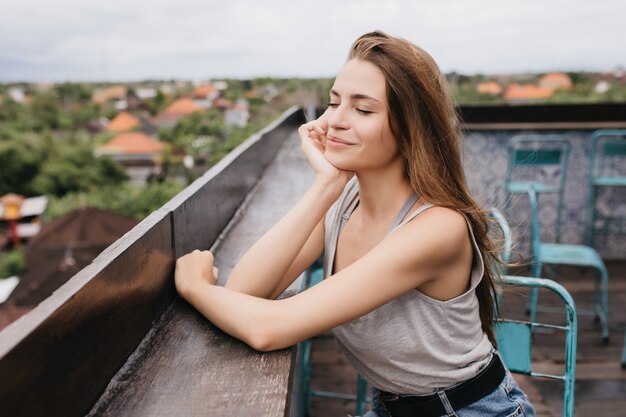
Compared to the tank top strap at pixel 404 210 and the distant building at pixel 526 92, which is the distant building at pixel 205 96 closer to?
the distant building at pixel 526 92

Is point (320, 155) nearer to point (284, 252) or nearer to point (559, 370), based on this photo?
point (284, 252)

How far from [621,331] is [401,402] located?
8.32 ft

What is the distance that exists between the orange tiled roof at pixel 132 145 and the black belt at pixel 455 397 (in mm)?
49278

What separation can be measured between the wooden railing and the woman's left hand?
0.02m

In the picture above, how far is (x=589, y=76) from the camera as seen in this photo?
802 inches

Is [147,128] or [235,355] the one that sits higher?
[235,355]

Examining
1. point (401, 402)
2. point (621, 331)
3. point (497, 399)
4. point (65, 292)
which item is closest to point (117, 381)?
point (65, 292)

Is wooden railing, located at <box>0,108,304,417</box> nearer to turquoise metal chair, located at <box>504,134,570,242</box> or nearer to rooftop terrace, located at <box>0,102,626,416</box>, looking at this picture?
rooftop terrace, located at <box>0,102,626,416</box>

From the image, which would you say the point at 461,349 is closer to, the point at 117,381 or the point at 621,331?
the point at 117,381

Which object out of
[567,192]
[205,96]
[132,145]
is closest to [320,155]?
[567,192]

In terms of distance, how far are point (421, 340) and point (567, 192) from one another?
12.9ft

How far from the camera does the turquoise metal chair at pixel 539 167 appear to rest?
3721 mm

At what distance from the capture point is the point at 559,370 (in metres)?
2.73

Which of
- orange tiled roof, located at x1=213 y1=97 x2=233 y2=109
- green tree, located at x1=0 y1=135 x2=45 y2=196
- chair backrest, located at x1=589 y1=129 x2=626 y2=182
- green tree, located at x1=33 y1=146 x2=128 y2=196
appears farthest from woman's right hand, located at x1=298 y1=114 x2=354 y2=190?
orange tiled roof, located at x1=213 y1=97 x2=233 y2=109
